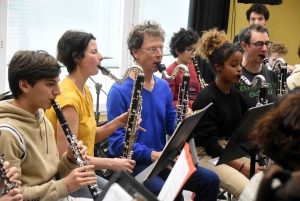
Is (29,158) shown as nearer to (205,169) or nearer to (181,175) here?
(181,175)

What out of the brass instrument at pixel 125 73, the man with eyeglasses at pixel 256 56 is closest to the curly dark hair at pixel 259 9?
the man with eyeglasses at pixel 256 56

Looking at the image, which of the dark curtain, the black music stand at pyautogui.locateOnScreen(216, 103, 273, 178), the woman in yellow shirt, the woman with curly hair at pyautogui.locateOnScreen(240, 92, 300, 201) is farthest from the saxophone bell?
the woman with curly hair at pyautogui.locateOnScreen(240, 92, 300, 201)

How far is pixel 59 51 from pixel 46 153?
661 millimetres

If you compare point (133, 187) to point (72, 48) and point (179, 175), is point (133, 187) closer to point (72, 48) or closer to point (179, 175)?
point (179, 175)

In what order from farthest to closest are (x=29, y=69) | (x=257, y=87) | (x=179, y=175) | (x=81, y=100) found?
(x=257, y=87) → (x=81, y=100) → (x=29, y=69) → (x=179, y=175)

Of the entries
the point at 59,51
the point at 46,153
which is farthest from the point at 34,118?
the point at 59,51

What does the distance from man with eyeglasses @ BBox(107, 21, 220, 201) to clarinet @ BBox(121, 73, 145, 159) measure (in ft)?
0.20

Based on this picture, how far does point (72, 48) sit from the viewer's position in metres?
2.49

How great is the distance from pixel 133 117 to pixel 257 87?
1.15 m

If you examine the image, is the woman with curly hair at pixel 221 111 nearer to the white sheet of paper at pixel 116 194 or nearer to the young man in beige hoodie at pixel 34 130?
the young man in beige hoodie at pixel 34 130

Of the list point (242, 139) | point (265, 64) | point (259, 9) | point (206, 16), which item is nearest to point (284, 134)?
point (242, 139)

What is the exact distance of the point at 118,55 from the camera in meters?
4.49

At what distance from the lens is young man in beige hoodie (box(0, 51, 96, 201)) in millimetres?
1927

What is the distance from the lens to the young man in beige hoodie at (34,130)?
1927 mm
